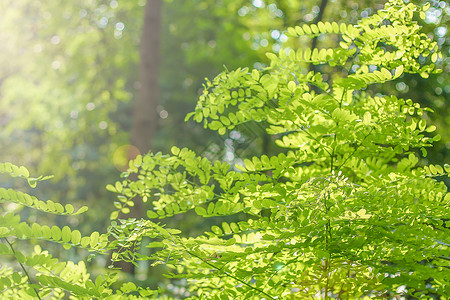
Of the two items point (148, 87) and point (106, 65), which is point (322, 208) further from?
point (106, 65)

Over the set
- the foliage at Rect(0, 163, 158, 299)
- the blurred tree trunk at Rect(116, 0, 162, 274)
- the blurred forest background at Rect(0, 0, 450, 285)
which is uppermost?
the blurred forest background at Rect(0, 0, 450, 285)

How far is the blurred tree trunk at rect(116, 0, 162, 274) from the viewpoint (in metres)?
9.02

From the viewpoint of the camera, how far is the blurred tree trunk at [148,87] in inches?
355

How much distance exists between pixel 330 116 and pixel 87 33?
11667 mm

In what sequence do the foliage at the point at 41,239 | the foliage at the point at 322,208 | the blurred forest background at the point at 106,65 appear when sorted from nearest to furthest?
the foliage at the point at 41,239 < the foliage at the point at 322,208 < the blurred forest background at the point at 106,65

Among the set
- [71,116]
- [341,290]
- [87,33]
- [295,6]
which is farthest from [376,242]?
[71,116]

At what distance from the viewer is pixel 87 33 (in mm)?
12781

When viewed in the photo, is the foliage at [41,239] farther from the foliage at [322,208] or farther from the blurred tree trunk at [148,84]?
the blurred tree trunk at [148,84]

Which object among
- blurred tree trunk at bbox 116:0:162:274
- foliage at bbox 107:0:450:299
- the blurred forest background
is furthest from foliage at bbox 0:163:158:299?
the blurred forest background

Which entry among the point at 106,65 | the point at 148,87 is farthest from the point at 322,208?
the point at 106,65

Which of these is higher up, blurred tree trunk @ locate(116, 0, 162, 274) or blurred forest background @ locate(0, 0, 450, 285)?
blurred forest background @ locate(0, 0, 450, 285)

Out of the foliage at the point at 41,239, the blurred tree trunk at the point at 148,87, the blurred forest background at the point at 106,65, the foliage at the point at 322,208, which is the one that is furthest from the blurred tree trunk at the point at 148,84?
the foliage at the point at 41,239

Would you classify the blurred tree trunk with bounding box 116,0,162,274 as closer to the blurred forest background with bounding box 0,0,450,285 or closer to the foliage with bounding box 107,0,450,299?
the blurred forest background with bounding box 0,0,450,285

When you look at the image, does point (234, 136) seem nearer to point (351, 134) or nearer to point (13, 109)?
point (351, 134)
